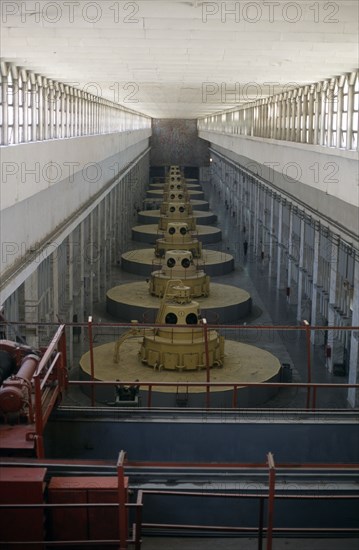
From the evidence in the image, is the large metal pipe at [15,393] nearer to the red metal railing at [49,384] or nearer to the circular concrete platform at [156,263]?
the red metal railing at [49,384]

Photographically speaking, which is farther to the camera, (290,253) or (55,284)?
(290,253)

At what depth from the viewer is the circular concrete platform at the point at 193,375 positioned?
15.4 metres

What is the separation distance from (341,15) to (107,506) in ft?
17.0

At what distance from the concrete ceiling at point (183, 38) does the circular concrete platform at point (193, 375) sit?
19.5 feet

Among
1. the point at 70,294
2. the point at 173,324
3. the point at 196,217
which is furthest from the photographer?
the point at 196,217

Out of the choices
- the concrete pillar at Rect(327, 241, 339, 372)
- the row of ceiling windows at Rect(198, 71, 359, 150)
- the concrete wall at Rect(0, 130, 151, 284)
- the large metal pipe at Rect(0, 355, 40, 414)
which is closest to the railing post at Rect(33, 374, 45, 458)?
the large metal pipe at Rect(0, 355, 40, 414)

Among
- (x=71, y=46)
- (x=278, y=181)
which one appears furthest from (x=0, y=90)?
(x=278, y=181)

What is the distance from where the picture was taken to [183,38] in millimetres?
9242

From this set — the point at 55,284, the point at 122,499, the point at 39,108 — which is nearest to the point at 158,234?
the point at 55,284

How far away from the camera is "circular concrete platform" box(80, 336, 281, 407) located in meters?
15.4

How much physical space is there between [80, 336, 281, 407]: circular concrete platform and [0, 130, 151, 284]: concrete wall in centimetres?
296

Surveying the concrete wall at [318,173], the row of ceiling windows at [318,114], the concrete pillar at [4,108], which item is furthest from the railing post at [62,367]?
the row of ceiling windows at [318,114]

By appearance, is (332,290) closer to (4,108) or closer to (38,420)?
(4,108)

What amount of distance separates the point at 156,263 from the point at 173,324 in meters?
16.3
